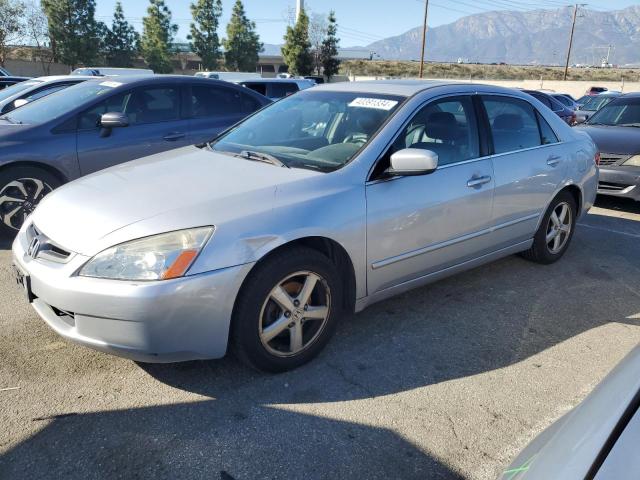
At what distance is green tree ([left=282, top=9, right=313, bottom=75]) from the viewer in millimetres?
48156

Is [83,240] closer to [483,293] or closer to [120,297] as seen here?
[120,297]

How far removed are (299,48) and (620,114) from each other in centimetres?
4311

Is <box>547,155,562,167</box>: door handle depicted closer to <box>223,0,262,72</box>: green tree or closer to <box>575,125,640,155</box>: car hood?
<box>575,125,640,155</box>: car hood

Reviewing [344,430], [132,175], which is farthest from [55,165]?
[344,430]

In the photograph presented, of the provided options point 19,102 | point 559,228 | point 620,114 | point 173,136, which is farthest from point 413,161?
point 19,102

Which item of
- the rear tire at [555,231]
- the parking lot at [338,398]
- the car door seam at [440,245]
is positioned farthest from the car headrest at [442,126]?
the rear tire at [555,231]

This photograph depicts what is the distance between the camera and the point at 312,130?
383 cm

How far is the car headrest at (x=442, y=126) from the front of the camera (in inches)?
146

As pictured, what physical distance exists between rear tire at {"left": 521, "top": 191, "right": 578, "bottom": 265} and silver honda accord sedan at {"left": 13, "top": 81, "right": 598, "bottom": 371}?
0.20 m

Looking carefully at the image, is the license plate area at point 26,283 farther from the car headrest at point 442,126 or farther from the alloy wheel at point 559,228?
the alloy wheel at point 559,228

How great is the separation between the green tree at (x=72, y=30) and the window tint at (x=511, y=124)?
48.1 metres

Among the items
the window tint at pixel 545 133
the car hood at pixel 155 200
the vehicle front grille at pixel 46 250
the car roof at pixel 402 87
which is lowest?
the vehicle front grille at pixel 46 250

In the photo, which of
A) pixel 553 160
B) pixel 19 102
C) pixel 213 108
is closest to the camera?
pixel 553 160

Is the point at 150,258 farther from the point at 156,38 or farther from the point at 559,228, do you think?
the point at 156,38
